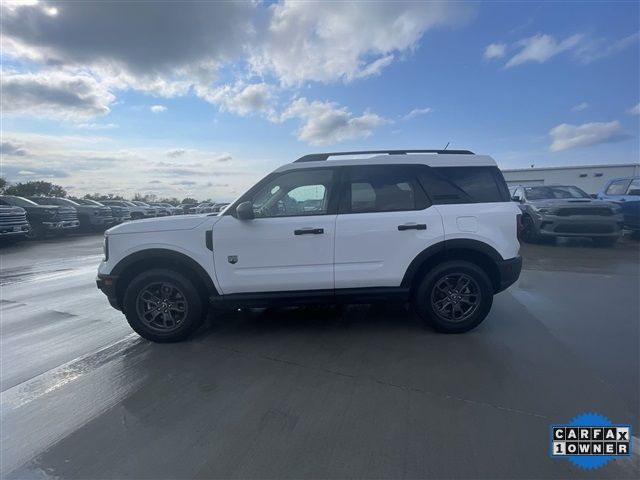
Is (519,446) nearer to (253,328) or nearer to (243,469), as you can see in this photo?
(243,469)

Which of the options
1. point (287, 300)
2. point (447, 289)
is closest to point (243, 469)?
point (287, 300)

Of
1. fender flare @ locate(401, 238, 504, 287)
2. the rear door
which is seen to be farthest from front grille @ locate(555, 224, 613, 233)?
the rear door

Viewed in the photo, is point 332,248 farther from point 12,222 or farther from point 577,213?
point 12,222

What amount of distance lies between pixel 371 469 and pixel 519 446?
974mm

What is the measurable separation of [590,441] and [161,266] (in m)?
4.06

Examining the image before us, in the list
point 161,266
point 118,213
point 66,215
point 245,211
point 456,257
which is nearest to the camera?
point 245,211

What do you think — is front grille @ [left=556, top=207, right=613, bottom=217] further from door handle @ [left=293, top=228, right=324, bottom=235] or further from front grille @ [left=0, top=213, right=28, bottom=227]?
front grille @ [left=0, top=213, right=28, bottom=227]

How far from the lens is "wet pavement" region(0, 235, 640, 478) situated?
224 cm

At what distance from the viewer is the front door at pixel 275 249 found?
393cm

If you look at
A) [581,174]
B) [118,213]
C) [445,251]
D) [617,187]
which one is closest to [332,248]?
[445,251]

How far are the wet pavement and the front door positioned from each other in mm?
669

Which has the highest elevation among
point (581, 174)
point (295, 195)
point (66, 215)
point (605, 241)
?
point (581, 174)

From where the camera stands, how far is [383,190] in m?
4.16

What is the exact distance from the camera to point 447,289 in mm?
4141
